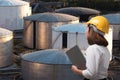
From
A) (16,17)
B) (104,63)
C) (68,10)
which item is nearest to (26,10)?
(16,17)

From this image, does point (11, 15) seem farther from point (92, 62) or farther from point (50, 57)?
point (92, 62)

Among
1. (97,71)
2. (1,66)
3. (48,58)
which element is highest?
(97,71)

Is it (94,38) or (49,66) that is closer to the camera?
(94,38)

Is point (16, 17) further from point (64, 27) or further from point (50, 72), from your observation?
point (50, 72)

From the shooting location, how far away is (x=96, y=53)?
3.76 m

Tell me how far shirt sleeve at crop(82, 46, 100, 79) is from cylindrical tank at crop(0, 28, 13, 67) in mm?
10233

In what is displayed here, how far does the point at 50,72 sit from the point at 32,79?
26.9 inches

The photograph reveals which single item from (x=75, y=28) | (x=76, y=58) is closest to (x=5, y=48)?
(x=75, y=28)

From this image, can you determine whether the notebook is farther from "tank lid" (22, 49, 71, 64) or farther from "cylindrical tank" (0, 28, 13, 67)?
"cylindrical tank" (0, 28, 13, 67)

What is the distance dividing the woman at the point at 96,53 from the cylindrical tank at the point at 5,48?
10115mm

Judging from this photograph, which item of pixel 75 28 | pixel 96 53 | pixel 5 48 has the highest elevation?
pixel 96 53

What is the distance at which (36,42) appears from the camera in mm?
Answer: 17422

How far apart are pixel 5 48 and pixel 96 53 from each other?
10485 mm

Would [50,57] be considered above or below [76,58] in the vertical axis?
below
